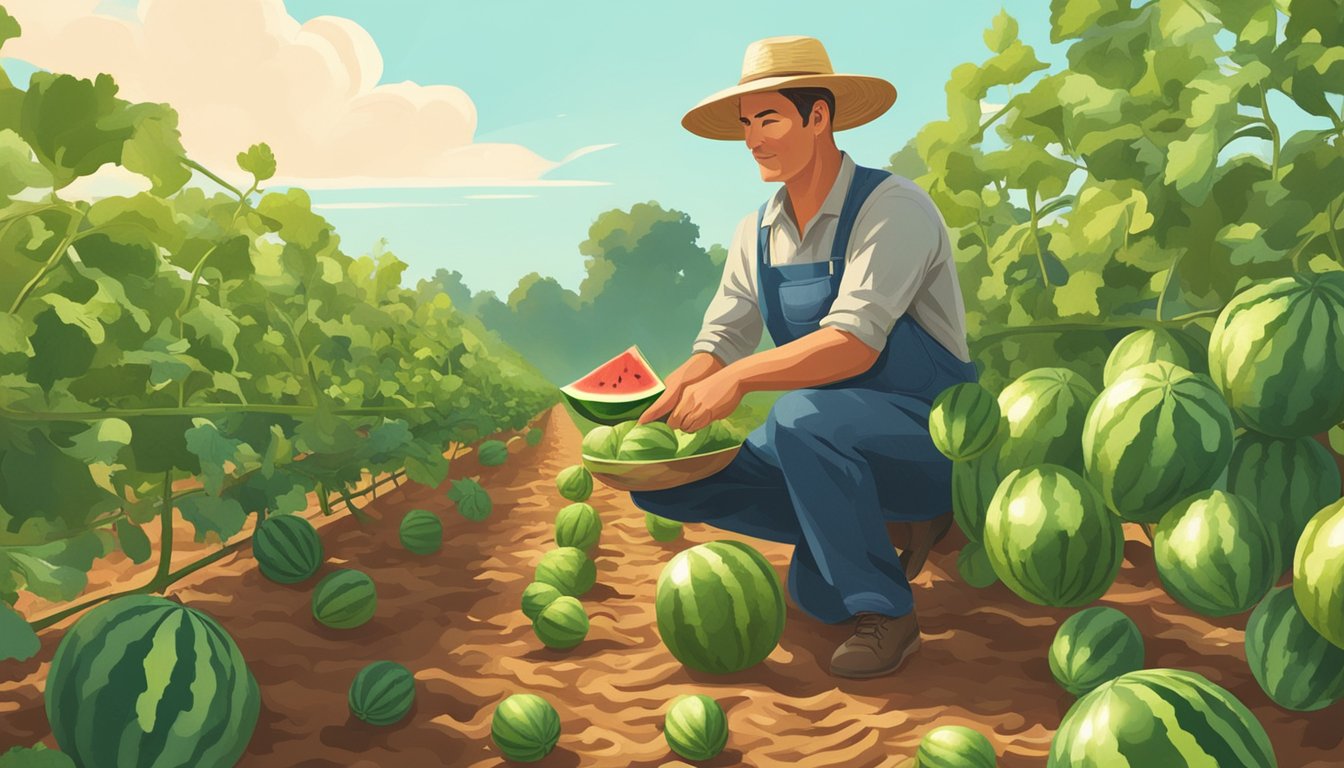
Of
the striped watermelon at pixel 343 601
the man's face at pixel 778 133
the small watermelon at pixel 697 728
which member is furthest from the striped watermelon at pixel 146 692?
the man's face at pixel 778 133

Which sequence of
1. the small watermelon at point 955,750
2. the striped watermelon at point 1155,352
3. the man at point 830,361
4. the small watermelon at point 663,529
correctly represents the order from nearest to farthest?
the small watermelon at point 955,750 → the striped watermelon at point 1155,352 → the man at point 830,361 → the small watermelon at point 663,529

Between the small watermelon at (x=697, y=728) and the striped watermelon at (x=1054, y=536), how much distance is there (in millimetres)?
940

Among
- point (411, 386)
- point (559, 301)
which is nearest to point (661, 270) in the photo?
point (559, 301)

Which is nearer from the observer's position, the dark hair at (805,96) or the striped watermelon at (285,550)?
the dark hair at (805,96)

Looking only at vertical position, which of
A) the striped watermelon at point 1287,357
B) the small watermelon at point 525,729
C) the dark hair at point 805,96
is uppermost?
the dark hair at point 805,96

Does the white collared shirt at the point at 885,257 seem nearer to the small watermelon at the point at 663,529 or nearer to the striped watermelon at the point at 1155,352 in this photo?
the striped watermelon at the point at 1155,352

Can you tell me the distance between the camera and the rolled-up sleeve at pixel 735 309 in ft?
14.6

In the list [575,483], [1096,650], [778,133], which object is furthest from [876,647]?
[575,483]

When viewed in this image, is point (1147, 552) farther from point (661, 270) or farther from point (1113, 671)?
point (661, 270)

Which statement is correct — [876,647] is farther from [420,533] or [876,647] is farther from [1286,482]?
→ [420,533]

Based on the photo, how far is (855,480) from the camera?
3645mm

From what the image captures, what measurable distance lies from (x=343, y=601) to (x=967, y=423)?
2424 mm

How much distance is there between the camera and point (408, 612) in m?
4.25

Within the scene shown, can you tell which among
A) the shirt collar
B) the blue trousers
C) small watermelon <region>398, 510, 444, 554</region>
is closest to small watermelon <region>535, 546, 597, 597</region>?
the blue trousers
